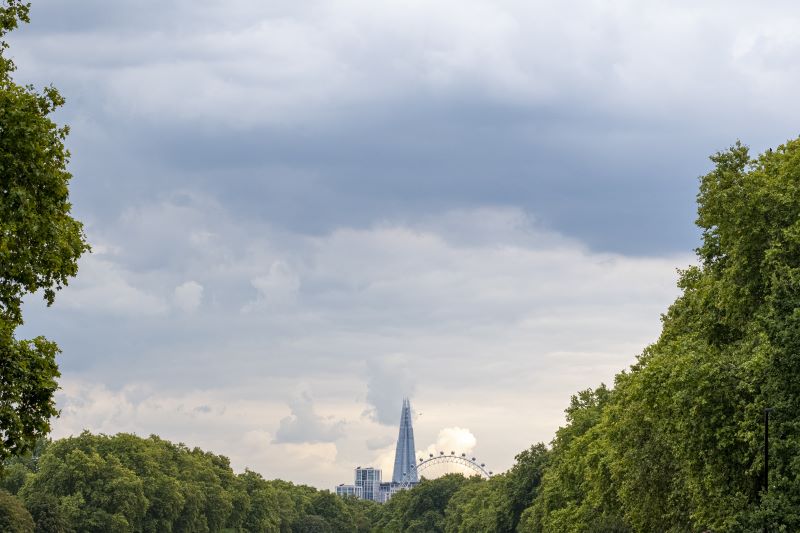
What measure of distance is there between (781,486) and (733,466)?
420 centimetres

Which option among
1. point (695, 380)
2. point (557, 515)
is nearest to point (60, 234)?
point (695, 380)

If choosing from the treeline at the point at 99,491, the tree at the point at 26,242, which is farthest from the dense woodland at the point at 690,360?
the treeline at the point at 99,491

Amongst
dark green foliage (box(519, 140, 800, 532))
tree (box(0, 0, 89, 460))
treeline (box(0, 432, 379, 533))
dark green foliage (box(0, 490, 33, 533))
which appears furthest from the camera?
treeline (box(0, 432, 379, 533))

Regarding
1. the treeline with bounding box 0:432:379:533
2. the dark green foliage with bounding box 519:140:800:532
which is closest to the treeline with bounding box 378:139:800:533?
the dark green foliage with bounding box 519:140:800:532

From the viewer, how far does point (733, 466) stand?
5466 cm

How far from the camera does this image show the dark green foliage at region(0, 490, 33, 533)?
121 m

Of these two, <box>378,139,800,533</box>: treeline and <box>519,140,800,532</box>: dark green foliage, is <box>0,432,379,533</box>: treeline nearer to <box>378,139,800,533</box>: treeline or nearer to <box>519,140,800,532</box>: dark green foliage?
<box>378,139,800,533</box>: treeline

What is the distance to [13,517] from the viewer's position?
402ft

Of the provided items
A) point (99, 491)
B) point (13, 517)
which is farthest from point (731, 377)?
point (99, 491)

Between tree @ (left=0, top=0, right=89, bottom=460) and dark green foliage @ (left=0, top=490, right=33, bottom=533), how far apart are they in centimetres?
8805

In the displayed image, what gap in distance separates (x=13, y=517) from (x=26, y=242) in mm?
91203

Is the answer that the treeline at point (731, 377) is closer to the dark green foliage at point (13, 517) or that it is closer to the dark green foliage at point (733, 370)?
the dark green foliage at point (733, 370)

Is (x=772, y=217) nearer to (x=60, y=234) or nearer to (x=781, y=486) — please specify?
(x=781, y=486)

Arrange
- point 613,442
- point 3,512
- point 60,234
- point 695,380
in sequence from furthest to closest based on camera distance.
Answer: point 3,512
point 613,442
point 695,380
point 60,234
